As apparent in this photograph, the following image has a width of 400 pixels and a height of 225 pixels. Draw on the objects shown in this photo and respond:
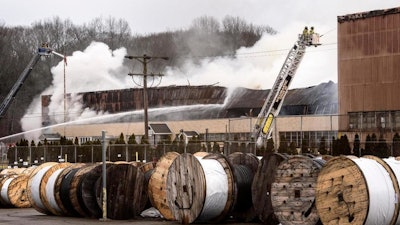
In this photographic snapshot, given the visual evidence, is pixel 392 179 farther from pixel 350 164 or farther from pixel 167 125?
pixel 167 125

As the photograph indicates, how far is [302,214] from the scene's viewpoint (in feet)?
52.7

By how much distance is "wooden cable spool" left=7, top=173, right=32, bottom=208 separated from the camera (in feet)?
83.4

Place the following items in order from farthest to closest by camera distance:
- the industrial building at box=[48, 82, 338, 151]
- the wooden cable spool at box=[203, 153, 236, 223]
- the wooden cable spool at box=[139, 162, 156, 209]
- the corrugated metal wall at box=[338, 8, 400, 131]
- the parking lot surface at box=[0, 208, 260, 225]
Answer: the industrial building at box=[48, 82, 338, 151] < the corrugated metal wall at box=[338, 8, 400, 131] < the wooden cable spool at box=[139, 162, 156, 209] < the parking lot surface at box=[0, 208, 260, 225] < the wooden cable spool at box=[203, 153, 236, 223]

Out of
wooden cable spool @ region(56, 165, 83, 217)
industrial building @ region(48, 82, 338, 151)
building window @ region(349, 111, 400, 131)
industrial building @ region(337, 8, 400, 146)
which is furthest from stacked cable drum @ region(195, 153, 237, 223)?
industrial building @ region(48, 82, 338, 151)

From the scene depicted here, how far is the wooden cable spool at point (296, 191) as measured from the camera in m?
16.0

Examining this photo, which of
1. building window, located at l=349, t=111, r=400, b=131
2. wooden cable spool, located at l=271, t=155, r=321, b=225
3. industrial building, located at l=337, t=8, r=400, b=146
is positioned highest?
industrial building, located at l=337, t=8, r=400, b=146

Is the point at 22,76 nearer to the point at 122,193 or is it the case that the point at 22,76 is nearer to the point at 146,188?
the point at 146,188

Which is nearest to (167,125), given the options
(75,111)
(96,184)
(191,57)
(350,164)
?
(191,57)

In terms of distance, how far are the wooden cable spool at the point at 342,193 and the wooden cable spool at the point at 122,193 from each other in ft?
21.0

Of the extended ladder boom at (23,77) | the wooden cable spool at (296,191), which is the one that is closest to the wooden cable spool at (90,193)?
the wooden cable spool at (296,191)

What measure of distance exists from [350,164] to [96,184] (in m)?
7.98

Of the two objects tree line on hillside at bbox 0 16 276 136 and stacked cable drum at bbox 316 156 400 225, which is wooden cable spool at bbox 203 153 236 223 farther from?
tree line on hillside at bbox 0 16 276 136

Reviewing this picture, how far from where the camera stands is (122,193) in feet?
65.8

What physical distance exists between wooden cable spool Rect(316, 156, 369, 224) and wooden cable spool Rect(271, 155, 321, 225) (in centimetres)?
94
